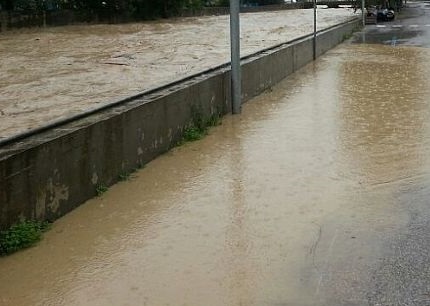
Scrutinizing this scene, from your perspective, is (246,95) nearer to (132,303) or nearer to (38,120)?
(38,120)

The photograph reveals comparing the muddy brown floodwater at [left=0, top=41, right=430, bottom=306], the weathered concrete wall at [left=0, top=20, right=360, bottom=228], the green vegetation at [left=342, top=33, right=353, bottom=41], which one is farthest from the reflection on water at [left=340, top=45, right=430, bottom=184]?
the green vegetation at [left=342, top=33, right=353, bottom=41]

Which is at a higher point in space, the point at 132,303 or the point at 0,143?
the point at 0,143

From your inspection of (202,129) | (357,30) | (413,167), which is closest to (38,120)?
(202,129)

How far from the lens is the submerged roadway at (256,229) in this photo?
4.75m

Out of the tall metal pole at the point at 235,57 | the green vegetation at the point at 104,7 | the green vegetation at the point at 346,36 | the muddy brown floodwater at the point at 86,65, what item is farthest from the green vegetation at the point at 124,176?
the green vegetation at the point at 104,7

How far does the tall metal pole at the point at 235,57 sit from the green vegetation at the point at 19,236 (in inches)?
248

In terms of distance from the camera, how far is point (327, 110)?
12.1 m

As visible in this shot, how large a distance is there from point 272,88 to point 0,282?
10.8m

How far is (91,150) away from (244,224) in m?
1.79

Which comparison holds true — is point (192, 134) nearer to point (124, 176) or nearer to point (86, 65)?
point (124, 176)

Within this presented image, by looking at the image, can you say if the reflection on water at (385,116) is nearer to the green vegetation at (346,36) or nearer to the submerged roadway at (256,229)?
the submerged roadway at (256,229)

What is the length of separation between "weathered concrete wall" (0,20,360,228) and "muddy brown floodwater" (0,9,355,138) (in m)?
1.22

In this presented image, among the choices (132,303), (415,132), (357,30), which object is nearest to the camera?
(132,303)

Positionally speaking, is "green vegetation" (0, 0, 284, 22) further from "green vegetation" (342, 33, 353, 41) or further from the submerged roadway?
the submerged roadway
